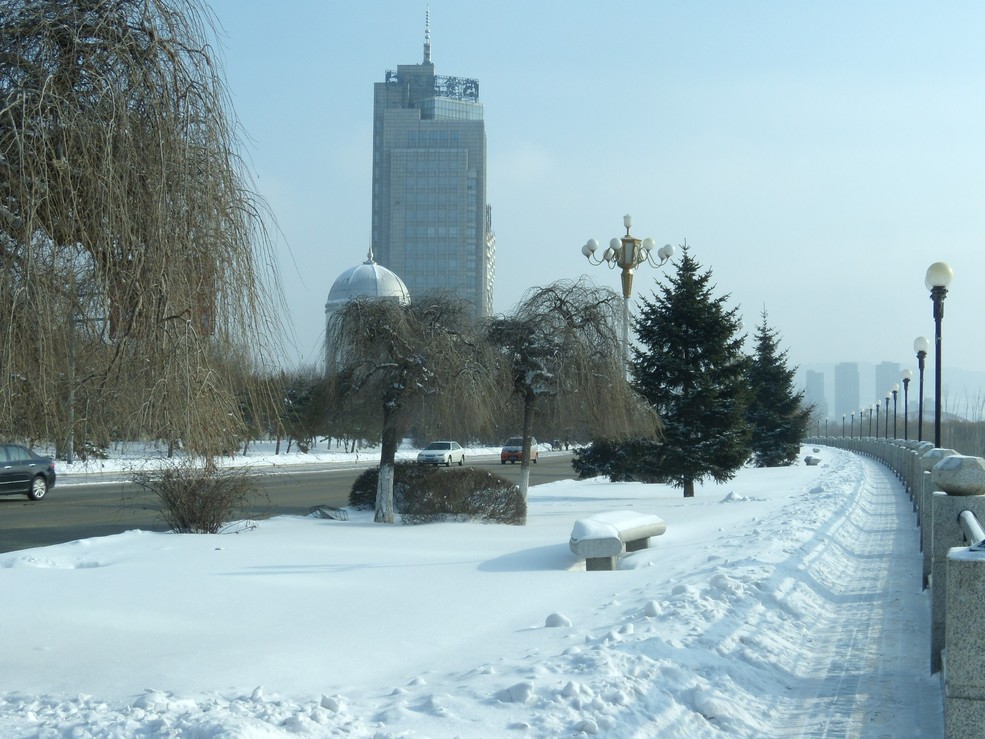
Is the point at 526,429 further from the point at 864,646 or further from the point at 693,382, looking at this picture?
the point at 864,646

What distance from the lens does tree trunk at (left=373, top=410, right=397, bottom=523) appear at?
57.2 ft

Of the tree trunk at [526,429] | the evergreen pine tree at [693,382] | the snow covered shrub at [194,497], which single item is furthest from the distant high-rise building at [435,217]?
the snow covered shrub at [194,497]

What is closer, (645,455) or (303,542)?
(303,542)

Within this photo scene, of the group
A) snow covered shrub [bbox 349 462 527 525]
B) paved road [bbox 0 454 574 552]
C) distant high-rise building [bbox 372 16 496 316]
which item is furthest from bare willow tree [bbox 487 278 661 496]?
distant high-rise building [bbox 372 16 496 316]

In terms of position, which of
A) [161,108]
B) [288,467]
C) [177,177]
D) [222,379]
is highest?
[161,108]

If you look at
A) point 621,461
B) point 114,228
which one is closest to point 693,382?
point 621,461

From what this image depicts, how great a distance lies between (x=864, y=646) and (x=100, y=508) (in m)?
18.6

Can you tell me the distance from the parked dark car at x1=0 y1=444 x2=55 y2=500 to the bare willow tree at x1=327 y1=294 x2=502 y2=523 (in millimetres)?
11599

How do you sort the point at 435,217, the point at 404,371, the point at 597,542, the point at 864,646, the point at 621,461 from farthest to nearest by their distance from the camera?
the point at 435,217 → the point at 621,461 → the point at 404,371 → the point at 597,542 → the point at 864,646

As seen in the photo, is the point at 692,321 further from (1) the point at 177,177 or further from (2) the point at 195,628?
(1) the point at 177,177

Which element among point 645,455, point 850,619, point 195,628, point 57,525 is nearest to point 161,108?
point 195,628

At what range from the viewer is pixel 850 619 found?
8.97 metres

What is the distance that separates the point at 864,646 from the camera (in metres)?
7.91

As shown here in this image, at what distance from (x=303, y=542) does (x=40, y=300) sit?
921 cm
